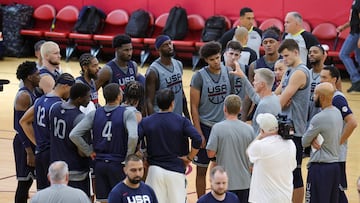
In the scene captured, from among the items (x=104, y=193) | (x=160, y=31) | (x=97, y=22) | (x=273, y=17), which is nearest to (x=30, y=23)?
(x=97, y=22)

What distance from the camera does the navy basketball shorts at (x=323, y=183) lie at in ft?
28.7

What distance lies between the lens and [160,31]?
21500 millimetres

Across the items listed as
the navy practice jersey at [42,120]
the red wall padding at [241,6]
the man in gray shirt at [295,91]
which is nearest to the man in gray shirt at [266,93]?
the man in gray shirt at [295,91]

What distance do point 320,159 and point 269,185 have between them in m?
1.08

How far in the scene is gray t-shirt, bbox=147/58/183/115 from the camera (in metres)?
9.77

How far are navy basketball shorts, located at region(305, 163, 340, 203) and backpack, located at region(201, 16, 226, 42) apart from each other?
11319 mm

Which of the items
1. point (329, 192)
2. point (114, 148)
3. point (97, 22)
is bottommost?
point (329, 192)

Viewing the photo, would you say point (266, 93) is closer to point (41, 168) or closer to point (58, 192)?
point (41, 168)

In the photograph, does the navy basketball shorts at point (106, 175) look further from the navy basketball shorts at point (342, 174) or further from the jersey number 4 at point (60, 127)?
the navy basketball shorts at point (342, 174)

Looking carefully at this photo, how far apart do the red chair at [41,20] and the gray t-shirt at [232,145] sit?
1448cm

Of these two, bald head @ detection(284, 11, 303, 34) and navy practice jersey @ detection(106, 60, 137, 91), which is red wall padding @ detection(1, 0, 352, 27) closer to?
bald head @ detection(284, 11, 303, 34)

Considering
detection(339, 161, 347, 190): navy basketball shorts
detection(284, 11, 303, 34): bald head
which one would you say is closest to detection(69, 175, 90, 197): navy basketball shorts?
detection(339, 161, 347, 190): navy basketball shorts

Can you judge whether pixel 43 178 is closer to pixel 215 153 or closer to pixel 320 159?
pixel 215 153

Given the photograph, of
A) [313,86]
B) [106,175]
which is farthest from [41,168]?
[313,86]
